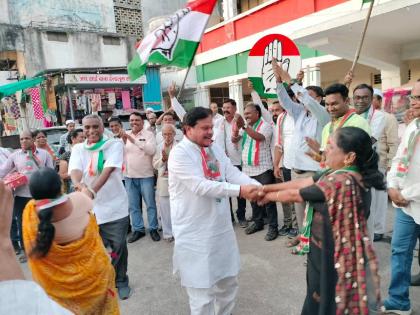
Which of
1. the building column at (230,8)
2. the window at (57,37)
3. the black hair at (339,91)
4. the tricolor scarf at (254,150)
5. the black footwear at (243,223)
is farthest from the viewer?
the window at (57,37)

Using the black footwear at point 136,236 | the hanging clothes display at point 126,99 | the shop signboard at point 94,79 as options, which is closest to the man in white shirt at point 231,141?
the black footwear at point 136,236

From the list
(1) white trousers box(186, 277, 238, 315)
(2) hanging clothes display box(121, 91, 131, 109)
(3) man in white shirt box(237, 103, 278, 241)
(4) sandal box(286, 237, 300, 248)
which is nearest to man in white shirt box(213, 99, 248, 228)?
(3) man in white shirt box(237, 103, 278, 241)

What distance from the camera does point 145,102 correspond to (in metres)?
17.3

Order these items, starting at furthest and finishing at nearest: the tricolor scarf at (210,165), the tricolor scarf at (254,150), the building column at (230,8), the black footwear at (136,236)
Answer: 1. the building column at (230,8)
2. the black footwear at (136,236)
3. the tricolor scarf at (254,150)
4. the tricolor scarf at (210,165)

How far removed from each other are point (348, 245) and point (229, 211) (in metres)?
1.11

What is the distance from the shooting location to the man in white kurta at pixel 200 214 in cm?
253

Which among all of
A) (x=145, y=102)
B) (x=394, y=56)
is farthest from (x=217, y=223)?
(x=145, y=102)

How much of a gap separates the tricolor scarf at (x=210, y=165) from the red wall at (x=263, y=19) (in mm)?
8560

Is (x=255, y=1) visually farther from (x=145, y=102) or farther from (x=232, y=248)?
(x=232, y=248)

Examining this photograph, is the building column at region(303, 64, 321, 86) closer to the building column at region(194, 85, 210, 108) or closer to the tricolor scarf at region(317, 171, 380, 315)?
the building column at region(194, 85, 210, 108)

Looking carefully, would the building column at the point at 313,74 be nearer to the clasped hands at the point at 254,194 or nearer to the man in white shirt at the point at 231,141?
the man in white shirt at the point at 231,141

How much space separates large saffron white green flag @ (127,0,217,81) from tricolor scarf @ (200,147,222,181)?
2.31 metres

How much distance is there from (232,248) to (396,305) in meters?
1.35

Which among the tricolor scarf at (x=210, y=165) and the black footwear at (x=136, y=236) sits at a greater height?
the tricolor scarf at (x=210, y=165)
